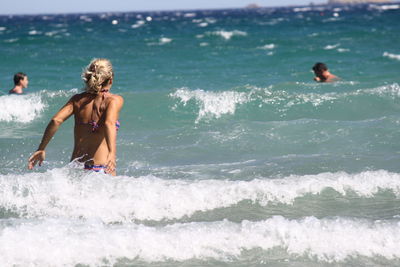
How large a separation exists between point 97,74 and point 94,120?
43 centimetres

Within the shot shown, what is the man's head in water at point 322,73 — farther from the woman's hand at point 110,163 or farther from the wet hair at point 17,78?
the woman's hand at point 110,163

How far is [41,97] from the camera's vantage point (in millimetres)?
12547

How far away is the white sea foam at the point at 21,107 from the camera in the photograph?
11523mm

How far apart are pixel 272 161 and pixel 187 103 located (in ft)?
14.5

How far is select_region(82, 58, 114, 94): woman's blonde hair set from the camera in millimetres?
4938

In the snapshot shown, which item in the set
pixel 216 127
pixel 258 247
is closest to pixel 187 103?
pixel 216 127

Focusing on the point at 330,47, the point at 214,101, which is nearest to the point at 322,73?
the point at 214,101

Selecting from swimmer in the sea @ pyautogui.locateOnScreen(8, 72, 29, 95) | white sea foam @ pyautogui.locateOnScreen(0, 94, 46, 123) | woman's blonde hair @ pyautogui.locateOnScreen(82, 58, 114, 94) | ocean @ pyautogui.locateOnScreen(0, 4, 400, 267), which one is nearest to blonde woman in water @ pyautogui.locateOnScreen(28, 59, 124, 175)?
woman's blonde hair @ pyautogui.locateOnScreen(82, 58, 114, 94)

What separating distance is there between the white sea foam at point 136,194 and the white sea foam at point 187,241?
2.01ft

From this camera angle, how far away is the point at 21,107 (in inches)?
466

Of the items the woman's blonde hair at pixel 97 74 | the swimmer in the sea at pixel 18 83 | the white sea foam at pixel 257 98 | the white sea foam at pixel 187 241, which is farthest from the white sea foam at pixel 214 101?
the white sea foam at pixel 187 241

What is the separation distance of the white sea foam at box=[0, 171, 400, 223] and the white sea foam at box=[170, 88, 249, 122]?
16.5 feet

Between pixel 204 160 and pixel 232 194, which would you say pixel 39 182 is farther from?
pixel 204 160

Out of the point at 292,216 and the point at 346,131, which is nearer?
the point at 292,216
